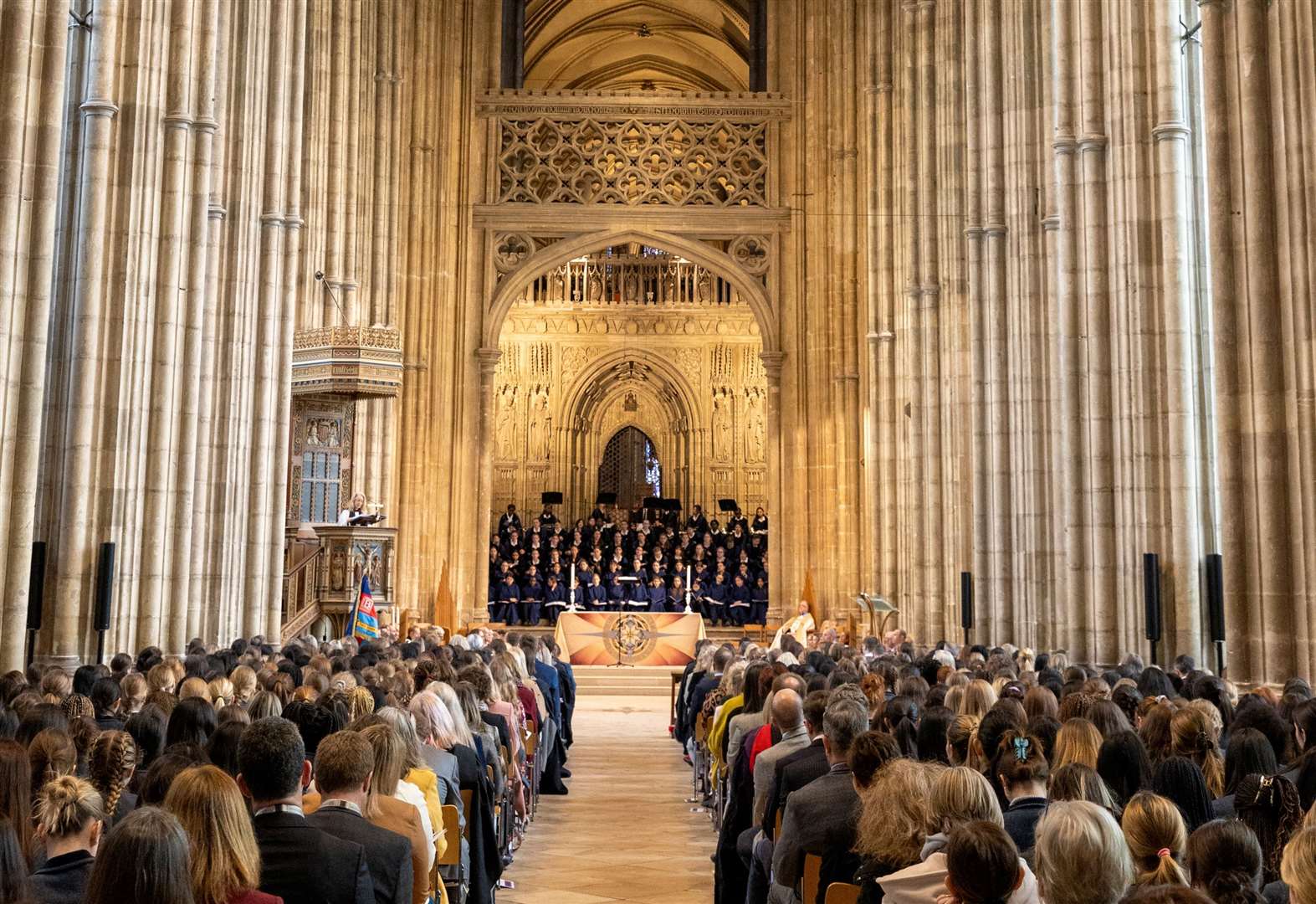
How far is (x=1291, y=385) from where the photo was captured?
987 centimetres

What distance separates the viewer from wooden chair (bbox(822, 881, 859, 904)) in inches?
172

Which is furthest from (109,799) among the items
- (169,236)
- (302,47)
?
(302,47)

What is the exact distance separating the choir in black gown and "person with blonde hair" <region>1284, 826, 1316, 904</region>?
865 inches

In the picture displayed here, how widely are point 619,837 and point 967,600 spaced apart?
8.92 m

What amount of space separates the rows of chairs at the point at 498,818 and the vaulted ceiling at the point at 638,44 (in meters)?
24.5

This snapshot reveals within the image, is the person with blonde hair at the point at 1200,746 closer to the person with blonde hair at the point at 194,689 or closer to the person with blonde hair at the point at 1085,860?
the person with blonde hair at the point at 1085,860

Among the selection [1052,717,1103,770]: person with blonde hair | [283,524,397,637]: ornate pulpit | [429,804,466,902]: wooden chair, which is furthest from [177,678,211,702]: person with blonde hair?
[283,524,397,637]: ornate pulpit

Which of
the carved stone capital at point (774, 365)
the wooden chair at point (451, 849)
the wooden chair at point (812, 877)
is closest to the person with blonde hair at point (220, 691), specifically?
the wooden chair at point (451, 849)

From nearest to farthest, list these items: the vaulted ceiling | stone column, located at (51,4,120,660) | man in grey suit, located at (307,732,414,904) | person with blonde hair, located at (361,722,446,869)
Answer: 1. man in grey suit, located at (307,732,414,904)
2. person with blonde hair, located at (361,722,446,869)
3. stone column, located at (51,4,120,660)
4. the vaulted ceiling

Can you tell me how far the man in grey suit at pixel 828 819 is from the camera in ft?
15.5

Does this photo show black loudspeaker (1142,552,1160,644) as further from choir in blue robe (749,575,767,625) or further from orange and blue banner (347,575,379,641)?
choir in blue robe (749,575,767,625)

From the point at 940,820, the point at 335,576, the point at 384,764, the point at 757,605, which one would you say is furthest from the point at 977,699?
the point at 757,605

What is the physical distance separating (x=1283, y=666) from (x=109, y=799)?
319 inches

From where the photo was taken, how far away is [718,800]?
9477 millimetres
